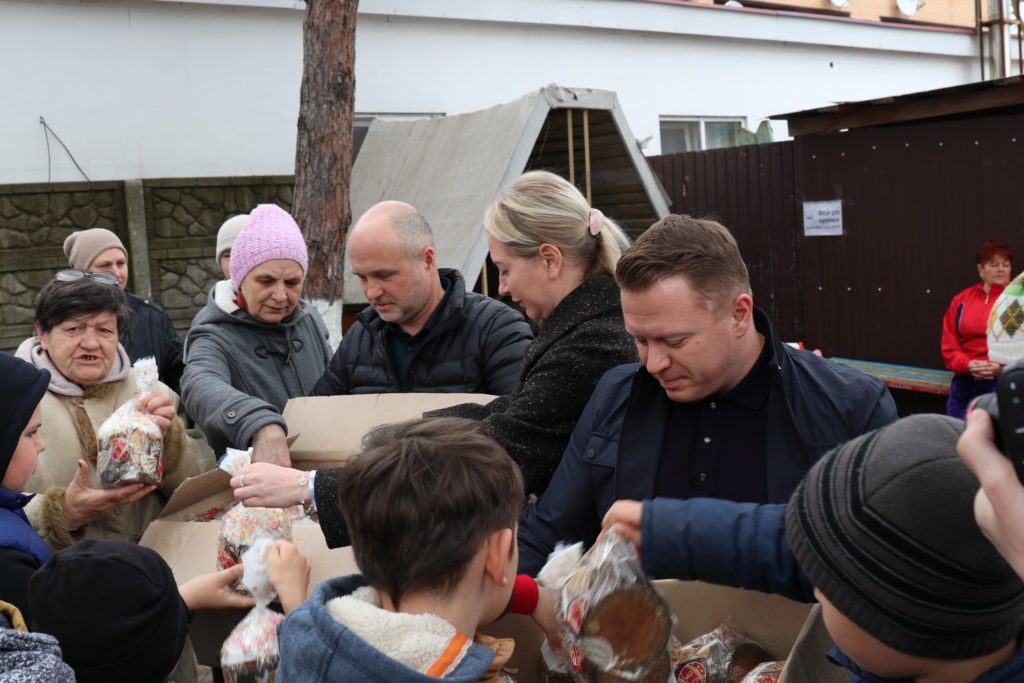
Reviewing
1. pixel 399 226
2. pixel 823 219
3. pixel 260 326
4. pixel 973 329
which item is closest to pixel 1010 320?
pixel 973 329

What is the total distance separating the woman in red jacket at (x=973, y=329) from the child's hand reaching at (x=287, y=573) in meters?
6.76

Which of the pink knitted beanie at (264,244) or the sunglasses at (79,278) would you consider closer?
the sunglasses at (79,278)

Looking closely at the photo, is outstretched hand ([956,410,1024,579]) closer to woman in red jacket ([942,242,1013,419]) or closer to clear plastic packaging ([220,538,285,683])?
clear plastic packaging ([220,538,285,683])

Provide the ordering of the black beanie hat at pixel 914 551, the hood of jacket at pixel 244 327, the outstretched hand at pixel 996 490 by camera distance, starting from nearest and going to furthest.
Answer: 1. the outstretched hand at pixel 996 490
2. the black beanie hat at pixel 914 551
3. the hood of jacket at pixel 244 327

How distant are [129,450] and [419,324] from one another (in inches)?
42.8

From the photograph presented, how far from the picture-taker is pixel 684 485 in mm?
2275

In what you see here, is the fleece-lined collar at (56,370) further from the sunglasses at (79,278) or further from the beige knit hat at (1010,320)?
the beige knit hat at (1010,320)

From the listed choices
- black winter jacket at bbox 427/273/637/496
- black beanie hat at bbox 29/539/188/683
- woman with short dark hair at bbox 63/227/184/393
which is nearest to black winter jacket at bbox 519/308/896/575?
black winter jacket at bbox 427/273/637/496

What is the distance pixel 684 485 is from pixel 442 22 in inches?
420

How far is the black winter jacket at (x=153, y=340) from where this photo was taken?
509 cm

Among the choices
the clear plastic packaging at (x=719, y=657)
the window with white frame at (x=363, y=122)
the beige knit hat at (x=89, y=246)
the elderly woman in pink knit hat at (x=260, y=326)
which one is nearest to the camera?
the clear plastic packaging at (x=719, y=657)

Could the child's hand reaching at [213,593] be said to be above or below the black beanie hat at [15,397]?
below

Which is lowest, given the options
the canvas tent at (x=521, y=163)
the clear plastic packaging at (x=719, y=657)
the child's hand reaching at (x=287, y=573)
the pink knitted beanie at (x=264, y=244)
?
the clear plastic packaging at (x=719, y=657)

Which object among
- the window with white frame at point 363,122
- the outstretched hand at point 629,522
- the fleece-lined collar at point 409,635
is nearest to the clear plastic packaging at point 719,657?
the outstretched hand at point 629,522
